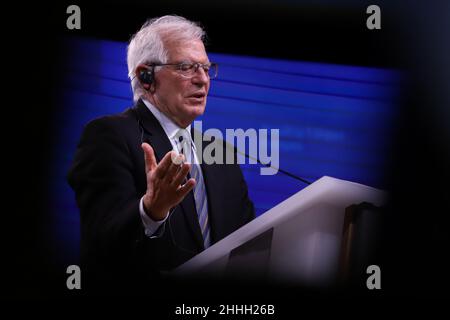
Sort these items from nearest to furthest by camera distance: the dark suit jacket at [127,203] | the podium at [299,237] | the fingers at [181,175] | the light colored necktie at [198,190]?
the fingers at [181,175] < the podium at [299,237] < the dark suit jacket at [127,203] < the light colored necktie at [198,190]

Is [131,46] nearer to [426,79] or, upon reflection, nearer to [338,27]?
[338,27]

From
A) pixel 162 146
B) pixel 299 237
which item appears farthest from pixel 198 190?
pixel 299 237

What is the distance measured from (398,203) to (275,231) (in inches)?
29.8

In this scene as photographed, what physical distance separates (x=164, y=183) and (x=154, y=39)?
0.75m

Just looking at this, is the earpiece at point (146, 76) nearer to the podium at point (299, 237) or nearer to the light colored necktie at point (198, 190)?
the light colored necktie at point (198, 190)

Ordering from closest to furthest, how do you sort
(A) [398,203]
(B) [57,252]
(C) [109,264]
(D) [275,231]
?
1. (D) [275,231]
2. (C) [109,264]
3. (B) [57,252]
4. (A) [398,203]

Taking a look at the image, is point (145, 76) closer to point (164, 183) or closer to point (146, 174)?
point (146, 174)

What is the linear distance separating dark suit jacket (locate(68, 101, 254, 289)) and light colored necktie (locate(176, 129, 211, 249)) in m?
0.02

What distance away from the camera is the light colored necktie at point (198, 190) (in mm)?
2205

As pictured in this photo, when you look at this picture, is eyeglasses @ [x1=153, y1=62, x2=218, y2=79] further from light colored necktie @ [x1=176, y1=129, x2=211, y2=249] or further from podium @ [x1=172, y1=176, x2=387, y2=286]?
podium @ [x1=172, y1=176, x2=387, y2=286]

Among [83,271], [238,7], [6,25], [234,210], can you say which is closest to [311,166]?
[234,210]


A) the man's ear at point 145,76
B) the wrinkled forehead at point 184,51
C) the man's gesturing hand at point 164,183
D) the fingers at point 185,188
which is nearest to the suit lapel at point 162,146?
the man's ear at point 145,76

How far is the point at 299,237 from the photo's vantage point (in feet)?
6.11

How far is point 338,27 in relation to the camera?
249 centimetres
